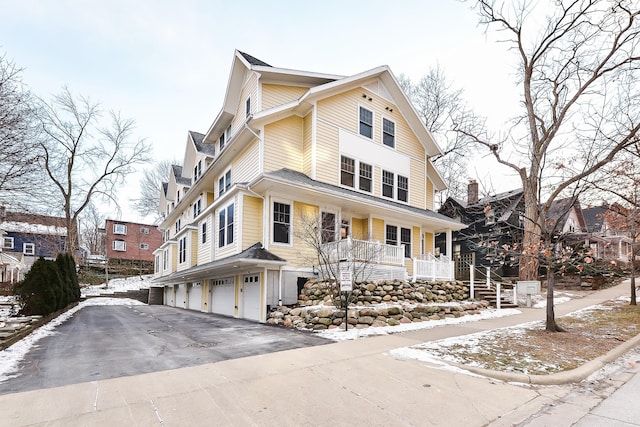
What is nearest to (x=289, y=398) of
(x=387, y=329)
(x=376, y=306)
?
(x=387, y=329)

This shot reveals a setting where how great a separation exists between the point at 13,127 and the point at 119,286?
29.6m

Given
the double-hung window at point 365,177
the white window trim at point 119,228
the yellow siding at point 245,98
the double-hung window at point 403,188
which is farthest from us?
the white window trim at point 119,228

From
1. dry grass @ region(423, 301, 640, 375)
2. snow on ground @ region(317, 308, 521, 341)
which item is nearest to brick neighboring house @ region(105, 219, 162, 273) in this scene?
snow on ground @ region(317, 308, 521, 341)

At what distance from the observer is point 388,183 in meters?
16.6

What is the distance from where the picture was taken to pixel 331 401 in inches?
167

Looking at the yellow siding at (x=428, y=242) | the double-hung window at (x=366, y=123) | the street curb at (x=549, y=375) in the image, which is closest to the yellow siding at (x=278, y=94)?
the double-hung window at (x=366, y=123)

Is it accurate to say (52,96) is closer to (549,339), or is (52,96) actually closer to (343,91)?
(343,91)

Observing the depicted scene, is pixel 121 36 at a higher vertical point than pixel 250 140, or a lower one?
higher

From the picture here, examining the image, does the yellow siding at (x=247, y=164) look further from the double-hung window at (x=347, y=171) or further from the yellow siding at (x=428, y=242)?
the yellow siding at (x=428, y=242)

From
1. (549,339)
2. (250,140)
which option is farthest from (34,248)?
(549,339)

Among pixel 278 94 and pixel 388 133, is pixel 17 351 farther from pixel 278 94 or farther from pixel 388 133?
pixel 388 133

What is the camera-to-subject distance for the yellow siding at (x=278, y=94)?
14.7 meters

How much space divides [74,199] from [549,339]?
103 ft

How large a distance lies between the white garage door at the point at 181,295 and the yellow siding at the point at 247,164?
943 centimetres
